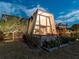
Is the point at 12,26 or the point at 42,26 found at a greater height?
the point at 12,26

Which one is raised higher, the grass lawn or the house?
the house

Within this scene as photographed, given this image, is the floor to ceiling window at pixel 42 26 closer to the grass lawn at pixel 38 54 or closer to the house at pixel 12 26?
the house at pixel 12 26

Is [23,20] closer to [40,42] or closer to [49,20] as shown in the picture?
[49,20]

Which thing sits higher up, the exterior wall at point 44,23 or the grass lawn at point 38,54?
the exterior wall at point 44,23

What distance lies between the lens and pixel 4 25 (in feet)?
51.6

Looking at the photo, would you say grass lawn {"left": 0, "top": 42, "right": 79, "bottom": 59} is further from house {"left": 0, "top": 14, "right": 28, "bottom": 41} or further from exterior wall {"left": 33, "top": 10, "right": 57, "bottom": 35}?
house {"left": 0, "top": 14, "right": 28, "bottom": 41}

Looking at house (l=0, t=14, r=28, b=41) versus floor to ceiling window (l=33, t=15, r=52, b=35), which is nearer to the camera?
floor to ceiling window (l=33, t=15, r=52, b=35)

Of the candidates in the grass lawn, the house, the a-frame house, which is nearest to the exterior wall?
the a-frame house

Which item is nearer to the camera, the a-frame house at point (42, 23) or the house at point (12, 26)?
the a-frame house at point (42, 23)

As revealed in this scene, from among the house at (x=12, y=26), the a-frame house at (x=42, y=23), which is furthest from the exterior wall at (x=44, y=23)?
the house at (x=12, y=26)

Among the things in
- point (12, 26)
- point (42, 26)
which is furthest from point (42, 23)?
point (12, 26)

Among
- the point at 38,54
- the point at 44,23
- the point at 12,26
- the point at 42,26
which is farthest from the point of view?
the point at 12,26

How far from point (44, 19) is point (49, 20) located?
2.62 feet

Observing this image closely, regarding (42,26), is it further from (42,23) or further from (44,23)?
(44,23)
